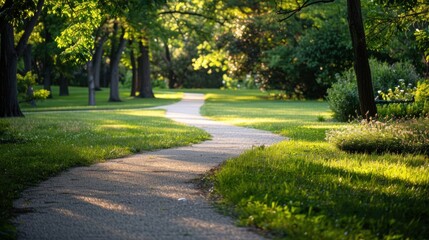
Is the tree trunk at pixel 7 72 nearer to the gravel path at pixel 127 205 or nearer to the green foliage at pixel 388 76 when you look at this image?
the gravel path at pixel 127 205

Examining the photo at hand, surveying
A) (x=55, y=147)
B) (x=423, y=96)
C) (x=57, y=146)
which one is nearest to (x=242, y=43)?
(x=423, y=96)

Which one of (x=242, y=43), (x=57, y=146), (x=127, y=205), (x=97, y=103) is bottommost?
(x=97, y=103)

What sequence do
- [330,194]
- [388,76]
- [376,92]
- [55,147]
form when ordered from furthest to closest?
[388,76] < [376,92] < [55,147] < [330,194]

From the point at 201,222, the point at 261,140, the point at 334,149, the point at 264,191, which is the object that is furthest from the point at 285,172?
the point at 261,140

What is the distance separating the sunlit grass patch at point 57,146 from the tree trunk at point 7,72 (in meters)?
4.55

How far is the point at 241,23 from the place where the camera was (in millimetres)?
44562

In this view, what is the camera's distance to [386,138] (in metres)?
11.0

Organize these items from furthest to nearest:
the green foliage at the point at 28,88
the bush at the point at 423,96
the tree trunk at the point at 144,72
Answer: the tree trunk at the point at 144,72 → the green foliage at the point at 28,88 → the bush at the point at 423,96

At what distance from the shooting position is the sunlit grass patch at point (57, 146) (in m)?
8.78

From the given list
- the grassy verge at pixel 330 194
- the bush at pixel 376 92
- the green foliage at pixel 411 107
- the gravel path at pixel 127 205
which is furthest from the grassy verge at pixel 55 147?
the green foliage at pixel 411 107

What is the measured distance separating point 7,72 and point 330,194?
1853 centimetres

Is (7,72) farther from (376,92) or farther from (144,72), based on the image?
(144,72)

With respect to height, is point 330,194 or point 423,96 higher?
point 423,96

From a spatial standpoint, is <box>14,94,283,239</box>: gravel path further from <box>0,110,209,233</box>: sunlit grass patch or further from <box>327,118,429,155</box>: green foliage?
<box>327,118,429,155</box>: green foliage
